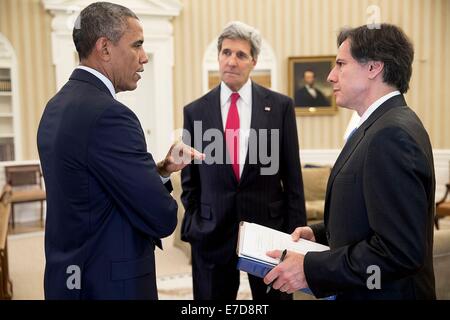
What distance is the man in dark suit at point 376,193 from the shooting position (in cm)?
134

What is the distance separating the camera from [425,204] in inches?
52.9

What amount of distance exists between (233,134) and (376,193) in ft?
4.19

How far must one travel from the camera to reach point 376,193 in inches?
53.3

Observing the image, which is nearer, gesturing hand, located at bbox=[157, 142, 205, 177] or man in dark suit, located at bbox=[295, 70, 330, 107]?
gesturing hand, located at bbox=[157, 142, 205, 177]

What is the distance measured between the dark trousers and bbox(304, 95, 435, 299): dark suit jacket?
1.00 metres

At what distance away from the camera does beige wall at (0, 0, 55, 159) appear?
7.21 m

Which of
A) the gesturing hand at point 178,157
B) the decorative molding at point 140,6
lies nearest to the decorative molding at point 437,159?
the decorative molding at point 140,6

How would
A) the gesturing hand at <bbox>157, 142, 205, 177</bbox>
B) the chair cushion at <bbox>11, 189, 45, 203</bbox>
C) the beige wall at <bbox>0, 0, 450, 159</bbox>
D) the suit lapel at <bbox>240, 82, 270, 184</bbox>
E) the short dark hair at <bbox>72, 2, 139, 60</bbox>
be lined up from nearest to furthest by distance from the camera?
the short dark hair at <bbox>72, 2, 139, 60</bbox>
the gesturing hand at <bbox>157, 142, 205, 177</bbox>
the suit lapel at <bbox>240, 82, 270, 184</bbox>
the chair cushion at <bbox>11, 189, 45, 203</bbox>
the beige wall at <bbox>0, 0, 450, 159</bbox>

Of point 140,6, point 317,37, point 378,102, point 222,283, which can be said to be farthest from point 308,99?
point 378,102

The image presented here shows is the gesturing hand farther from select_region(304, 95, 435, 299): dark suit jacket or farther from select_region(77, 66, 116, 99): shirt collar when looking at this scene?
select_region(304, 95, 435, 299): dark suit jacket

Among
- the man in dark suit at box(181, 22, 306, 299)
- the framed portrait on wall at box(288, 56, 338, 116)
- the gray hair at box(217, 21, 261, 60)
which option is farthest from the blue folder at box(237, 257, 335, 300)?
the framed portrait on wall at box(288, 56, 338, 116)

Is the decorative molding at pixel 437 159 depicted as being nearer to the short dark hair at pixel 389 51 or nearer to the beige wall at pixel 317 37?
the beige wall at pixel 317 37

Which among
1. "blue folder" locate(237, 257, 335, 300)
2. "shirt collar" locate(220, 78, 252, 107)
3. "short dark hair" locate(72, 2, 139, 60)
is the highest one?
"short dark hair" locate(72, 2, 139, 60)
